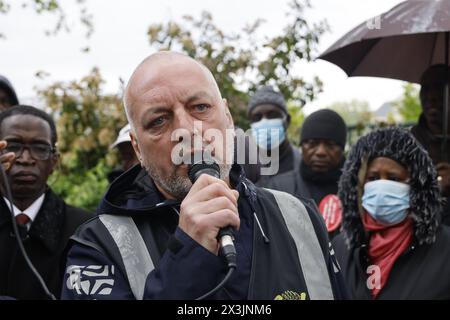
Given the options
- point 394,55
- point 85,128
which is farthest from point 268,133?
point 85,128

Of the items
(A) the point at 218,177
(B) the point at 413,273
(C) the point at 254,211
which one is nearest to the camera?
(A) the point at 218,177

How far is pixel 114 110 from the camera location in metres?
8.11

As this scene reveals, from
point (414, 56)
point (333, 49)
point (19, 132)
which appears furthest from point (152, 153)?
point (414, 56)

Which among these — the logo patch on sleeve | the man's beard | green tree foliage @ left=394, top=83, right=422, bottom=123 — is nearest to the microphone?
the man's beard

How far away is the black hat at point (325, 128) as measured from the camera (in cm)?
531

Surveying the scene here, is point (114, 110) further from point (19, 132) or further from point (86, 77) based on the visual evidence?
point (19, 132)

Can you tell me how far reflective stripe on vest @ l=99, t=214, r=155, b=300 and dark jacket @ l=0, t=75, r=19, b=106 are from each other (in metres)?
3.21

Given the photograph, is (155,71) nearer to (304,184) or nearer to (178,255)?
(178,255)

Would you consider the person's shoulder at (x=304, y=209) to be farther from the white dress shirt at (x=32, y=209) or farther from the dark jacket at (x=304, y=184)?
the dark jacket at (x=304, y=184)

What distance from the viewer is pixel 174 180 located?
2.12 m

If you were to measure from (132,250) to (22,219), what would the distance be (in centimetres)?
194

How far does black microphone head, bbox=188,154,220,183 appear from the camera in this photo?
6.27 ft

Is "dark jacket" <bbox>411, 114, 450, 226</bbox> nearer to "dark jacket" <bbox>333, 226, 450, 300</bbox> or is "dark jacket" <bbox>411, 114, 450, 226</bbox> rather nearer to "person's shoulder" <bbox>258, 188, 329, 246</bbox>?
"dark jacket" <bbox>333, 226, 450, 300</bbox>

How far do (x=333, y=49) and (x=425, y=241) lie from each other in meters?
1.62
